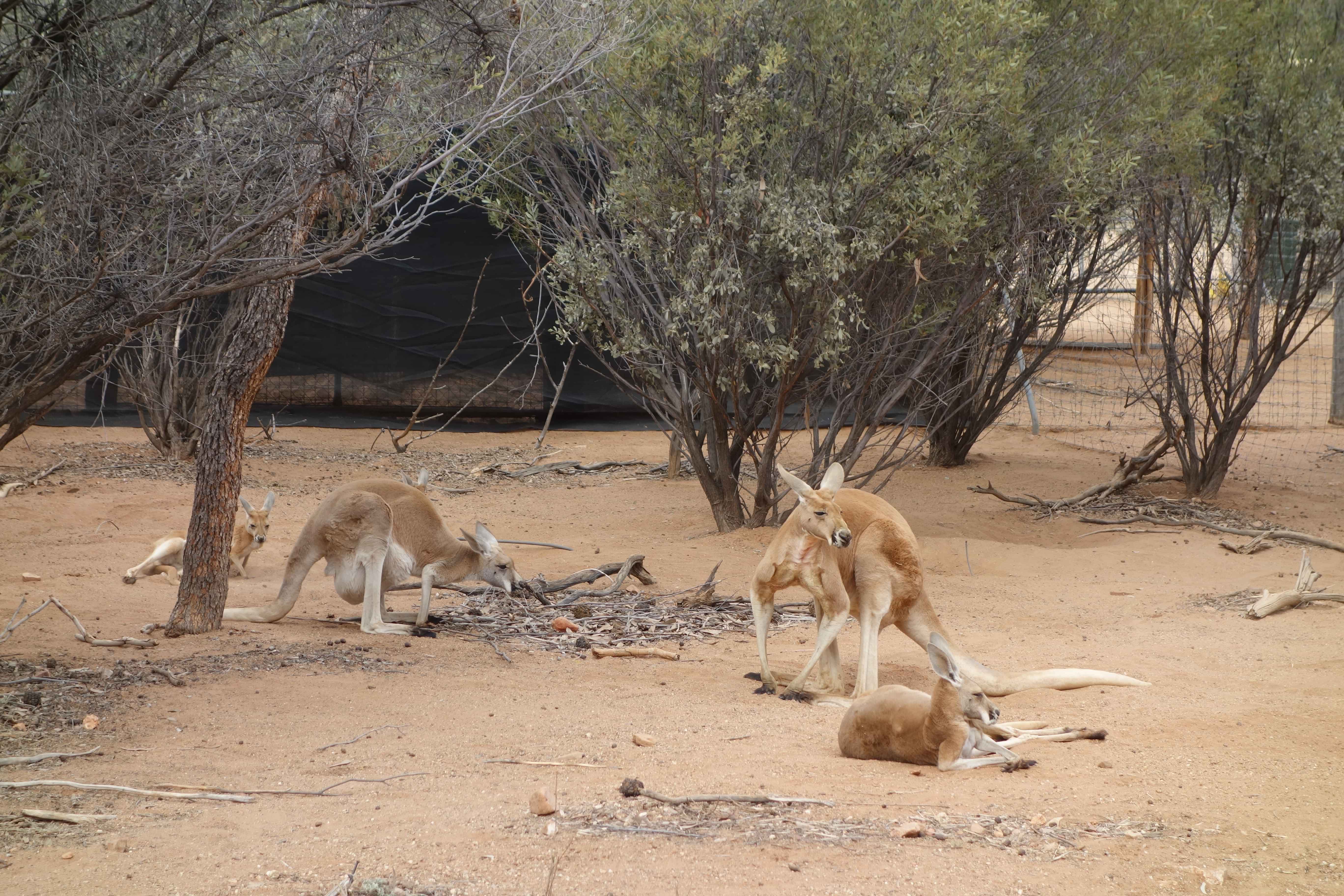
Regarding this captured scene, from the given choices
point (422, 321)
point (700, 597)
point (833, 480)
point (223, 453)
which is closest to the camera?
point (833, 480)

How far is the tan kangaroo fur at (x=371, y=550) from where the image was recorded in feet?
23.3

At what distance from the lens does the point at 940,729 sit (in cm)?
450

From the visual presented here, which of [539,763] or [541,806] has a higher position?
[541,806]

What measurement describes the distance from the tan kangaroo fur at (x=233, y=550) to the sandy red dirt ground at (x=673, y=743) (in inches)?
5.5

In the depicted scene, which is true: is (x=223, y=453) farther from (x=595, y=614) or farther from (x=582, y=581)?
(x=582, y=581)

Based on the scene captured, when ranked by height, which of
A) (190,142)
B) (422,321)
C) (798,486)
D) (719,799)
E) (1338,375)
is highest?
(190,142)

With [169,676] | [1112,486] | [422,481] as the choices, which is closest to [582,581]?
[422,481]

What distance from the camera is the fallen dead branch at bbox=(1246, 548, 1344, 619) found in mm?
7309

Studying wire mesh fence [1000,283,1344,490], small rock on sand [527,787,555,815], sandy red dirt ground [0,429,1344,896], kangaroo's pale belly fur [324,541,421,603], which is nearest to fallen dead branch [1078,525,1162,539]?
sandy red dirt ground [0,429,1344,896]

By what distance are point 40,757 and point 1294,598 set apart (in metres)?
7.14

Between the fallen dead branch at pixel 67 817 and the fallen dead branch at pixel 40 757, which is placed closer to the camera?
the fallen dead branch at pixel 67 817

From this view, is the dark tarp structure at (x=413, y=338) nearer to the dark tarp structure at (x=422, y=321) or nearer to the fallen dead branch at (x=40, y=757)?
the dark tarp structure at (x=422, y=321)

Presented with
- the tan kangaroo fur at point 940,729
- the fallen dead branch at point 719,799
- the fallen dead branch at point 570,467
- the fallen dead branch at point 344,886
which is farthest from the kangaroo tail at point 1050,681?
the fallen dead branch at point 570,467

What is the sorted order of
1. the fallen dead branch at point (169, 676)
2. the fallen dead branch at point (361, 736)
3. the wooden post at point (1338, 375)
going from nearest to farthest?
the fallen dead branch at point (361, 736) → the fallen dead branch at point (169, 676) → the wooden post at point (1338, 375)
